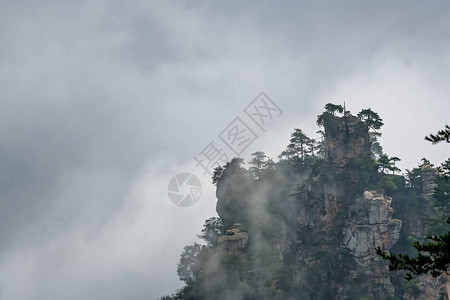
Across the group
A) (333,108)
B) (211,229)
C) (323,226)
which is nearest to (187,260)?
(211,229)

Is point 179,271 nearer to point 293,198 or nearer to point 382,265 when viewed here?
point 293,198

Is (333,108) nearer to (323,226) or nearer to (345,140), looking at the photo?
(345,140)

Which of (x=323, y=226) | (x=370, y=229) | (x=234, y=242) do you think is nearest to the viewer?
(x=370, y=229)

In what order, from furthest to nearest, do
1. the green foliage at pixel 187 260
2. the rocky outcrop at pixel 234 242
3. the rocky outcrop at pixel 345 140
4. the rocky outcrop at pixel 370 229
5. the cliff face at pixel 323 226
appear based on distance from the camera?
the green foliage at pixel 187 260
the rocky outcrop at pixel 345 140
the rocky outcrop at pixel 234 242
the rocky outcrop at pixel 370 229
the cliff face at pixel 323 226

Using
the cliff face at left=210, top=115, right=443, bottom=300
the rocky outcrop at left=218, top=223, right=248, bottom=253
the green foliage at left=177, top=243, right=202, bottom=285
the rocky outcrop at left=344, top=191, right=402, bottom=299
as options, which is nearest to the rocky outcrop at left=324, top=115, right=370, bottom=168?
the cliff face at left=210, top=115, right=443, bottom=300

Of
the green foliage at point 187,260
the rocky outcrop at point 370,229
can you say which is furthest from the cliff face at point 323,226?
the green foliage at point 187,260

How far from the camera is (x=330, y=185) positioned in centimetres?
6506

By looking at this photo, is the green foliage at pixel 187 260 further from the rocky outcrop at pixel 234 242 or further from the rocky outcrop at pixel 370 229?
the rocky outcrop at pixel 370 229

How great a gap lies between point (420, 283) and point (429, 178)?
60.9ft

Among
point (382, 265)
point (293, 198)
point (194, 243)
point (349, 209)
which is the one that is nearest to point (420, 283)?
point (382, 265)

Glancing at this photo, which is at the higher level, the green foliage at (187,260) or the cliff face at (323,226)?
the green foliage at (187,260)

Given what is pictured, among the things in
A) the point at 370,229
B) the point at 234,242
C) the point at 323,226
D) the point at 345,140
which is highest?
the point at 345,140

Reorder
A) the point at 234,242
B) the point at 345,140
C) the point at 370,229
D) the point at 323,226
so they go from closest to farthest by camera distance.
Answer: the point at 370,229, the point at 234,242, the point at 323,226, the point at 345,140

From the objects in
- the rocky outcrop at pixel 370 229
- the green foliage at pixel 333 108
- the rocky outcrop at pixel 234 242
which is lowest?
the rocky outcrop at pixel 370 229
